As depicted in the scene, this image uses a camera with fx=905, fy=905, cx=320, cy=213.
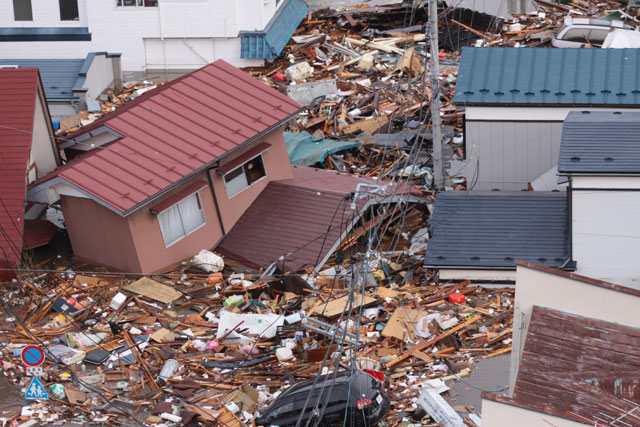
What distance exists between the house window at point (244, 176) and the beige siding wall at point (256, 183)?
12 cm

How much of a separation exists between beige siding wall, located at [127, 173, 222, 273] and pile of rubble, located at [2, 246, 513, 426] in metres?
0.44

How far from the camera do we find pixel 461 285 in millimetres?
21797

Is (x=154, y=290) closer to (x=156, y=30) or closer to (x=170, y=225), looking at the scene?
(x=170, y=225)

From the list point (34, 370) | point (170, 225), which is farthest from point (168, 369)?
point (170, 225)

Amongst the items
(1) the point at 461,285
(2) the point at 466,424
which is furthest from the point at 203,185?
(2) the point at 466,424

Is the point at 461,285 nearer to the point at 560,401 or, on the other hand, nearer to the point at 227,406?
the point at 227,406

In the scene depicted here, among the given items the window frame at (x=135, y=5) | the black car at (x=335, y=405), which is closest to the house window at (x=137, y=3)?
the window frame at (x=135, y=5)

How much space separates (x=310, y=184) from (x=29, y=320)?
8.80 metres

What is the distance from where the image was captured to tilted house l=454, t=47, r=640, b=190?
24203 millimetres

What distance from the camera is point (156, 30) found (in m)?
37.2

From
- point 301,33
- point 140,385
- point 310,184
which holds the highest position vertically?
point 301,33

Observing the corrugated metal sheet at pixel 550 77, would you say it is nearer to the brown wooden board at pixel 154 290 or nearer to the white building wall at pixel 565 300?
the brown wooden board at pixel 154 290

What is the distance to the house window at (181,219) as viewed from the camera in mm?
22812

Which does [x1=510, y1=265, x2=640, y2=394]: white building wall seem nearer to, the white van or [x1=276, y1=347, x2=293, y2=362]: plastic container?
[x1=276, y1=347, x2=293, y2=362]: plastic container
